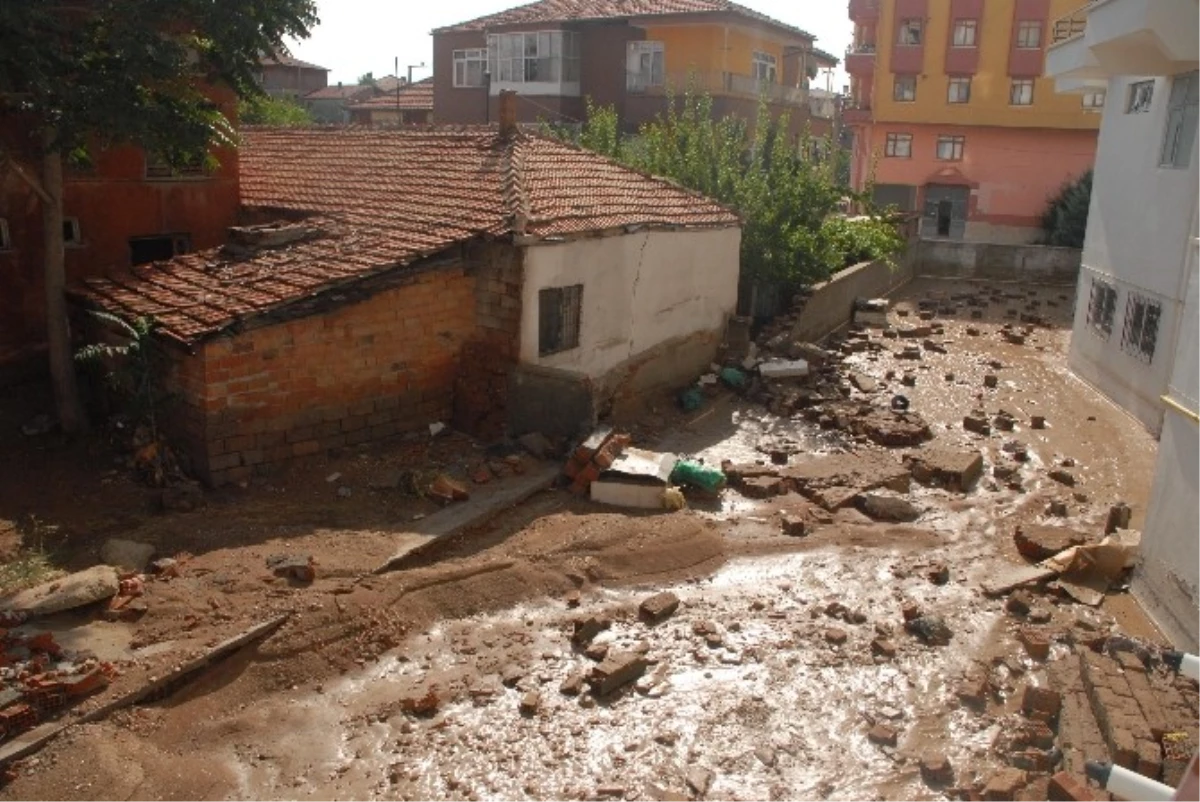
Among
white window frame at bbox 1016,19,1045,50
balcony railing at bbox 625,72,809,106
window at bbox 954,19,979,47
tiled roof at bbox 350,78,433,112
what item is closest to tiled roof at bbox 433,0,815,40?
balcony railing at bbox 625,72,809,106

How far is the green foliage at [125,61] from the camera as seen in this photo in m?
9.34

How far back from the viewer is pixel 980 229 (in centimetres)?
3862

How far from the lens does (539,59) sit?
34.3 meters

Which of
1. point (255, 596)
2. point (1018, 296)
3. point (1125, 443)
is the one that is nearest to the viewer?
point (255, 596)

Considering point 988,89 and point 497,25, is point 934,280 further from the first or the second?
point 497,25

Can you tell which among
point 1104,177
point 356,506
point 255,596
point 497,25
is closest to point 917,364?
point 1104,177

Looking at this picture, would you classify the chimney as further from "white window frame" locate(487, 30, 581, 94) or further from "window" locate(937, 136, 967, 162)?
"window" locate(937, 136, 967, 162)

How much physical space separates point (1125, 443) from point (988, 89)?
28.2 m

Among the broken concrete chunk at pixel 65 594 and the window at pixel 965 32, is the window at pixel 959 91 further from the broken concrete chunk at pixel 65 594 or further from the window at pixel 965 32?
the broken concrete chunk at pixel 65 594

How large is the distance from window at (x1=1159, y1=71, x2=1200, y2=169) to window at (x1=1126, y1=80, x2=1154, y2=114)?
0.92 m

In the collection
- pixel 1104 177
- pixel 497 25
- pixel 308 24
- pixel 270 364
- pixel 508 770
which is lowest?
pixel 508 770

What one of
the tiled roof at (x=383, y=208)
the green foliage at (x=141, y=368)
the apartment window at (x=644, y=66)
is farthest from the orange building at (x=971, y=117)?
the green foliage at (x=141, y=368)

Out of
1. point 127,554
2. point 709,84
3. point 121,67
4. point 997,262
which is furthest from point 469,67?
point 127,554

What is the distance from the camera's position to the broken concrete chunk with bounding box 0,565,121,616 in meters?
7.14
